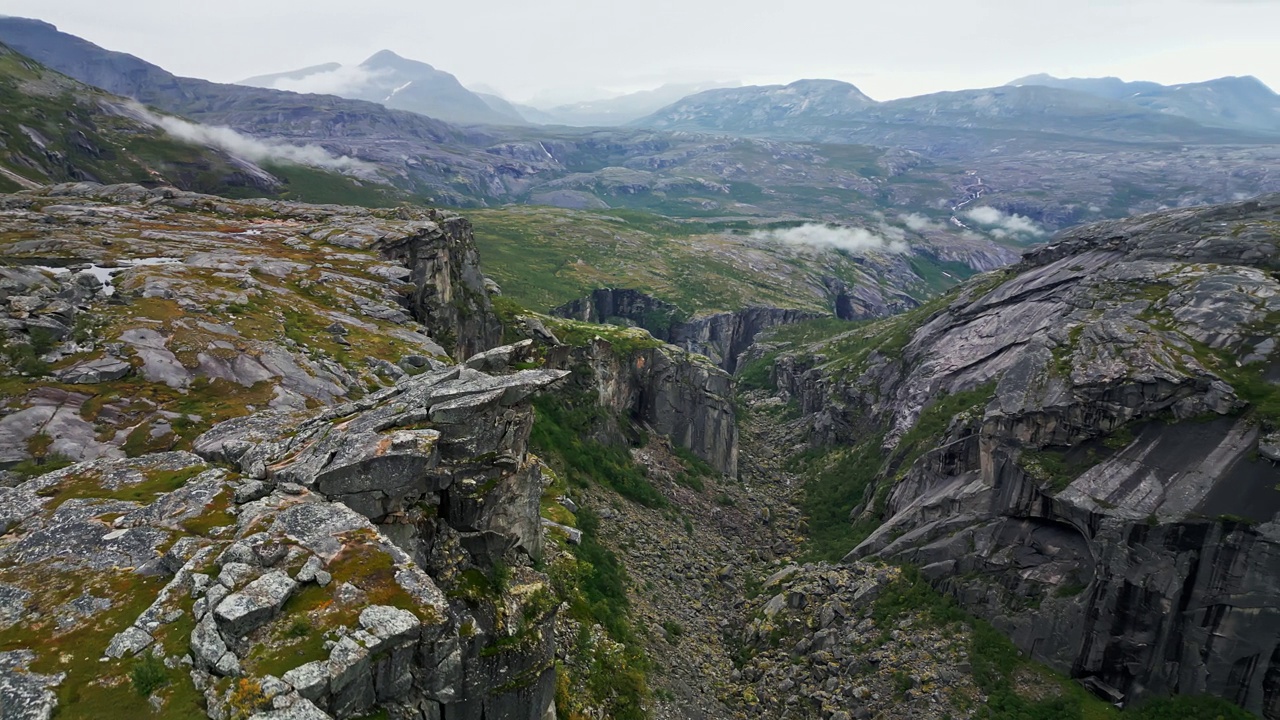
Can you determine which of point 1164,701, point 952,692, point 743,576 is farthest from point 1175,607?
point 743,576

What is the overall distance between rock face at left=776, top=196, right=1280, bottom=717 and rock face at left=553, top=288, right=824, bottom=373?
115 metres

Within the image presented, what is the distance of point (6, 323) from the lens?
35.8 metres

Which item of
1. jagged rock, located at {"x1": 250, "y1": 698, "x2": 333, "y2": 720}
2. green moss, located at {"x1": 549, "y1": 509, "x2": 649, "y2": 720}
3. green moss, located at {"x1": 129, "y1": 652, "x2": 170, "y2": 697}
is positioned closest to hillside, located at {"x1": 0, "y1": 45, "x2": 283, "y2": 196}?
green moss, located at {"x1": 549, "y1": 509, "x2": 649, "y2": 720}

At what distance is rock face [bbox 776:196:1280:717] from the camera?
35594 mm

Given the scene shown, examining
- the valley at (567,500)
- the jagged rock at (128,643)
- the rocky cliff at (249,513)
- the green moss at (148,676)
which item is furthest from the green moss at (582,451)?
the green moss at (148,676)

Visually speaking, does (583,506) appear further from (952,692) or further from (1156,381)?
(1156,381)

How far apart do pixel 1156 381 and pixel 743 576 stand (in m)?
37.0

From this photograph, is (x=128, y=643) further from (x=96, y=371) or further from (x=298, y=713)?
(x=96, y=371)

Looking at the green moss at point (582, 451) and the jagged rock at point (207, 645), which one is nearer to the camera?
the jagged rock at point (207, 645)

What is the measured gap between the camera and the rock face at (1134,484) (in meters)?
35.6

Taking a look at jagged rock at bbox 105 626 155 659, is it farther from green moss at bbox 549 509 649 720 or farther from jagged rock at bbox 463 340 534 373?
green moss at bbox 549 509 649 720

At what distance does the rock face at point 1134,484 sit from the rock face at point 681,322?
376 feet

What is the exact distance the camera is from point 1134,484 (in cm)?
3994

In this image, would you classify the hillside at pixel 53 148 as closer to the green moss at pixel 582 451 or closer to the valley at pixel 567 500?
the valley at pixel 567 500
